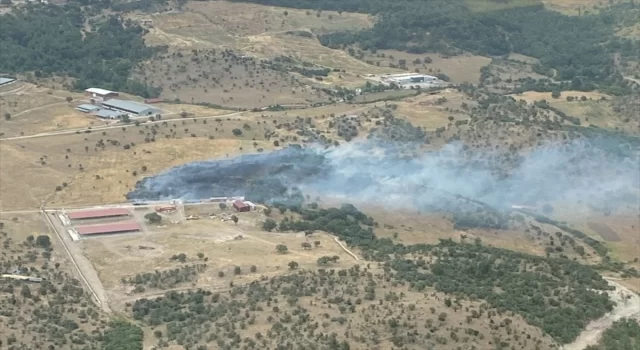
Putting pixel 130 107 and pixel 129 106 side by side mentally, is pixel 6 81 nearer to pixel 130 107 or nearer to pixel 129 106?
pixel 129 106

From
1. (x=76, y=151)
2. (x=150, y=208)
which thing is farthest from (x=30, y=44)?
(x=150, y=208)

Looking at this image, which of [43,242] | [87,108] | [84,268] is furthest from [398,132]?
[84,268]

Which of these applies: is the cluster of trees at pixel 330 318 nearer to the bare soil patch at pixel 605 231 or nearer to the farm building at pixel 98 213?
the farm building at pixel 98 213

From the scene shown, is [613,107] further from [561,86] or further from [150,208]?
[150,208]

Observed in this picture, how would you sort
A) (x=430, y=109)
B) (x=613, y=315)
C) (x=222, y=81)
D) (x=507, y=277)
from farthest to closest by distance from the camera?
(x=222, y=81)
(x=430, y=109)
(x=507, y=277)
(x=613, y=315)

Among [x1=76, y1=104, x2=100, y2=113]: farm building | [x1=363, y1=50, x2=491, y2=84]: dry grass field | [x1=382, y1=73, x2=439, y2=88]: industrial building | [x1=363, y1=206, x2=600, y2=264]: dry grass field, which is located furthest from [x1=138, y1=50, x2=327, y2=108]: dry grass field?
[x1=363, y1=206, x2=600, y2=264]: dry grass field

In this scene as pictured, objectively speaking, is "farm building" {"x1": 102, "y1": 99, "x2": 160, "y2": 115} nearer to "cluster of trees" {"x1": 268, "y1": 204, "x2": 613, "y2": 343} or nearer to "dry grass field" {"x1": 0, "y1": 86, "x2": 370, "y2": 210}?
"dry grass field" {"x1": 0, "y1": 86, "x2": 370, "y2": 210}

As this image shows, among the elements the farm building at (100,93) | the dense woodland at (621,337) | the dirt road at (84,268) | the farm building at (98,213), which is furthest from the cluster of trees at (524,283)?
the farm building at (100,93)

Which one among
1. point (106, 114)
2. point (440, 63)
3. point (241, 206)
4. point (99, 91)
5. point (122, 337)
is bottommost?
point (440, 63)
